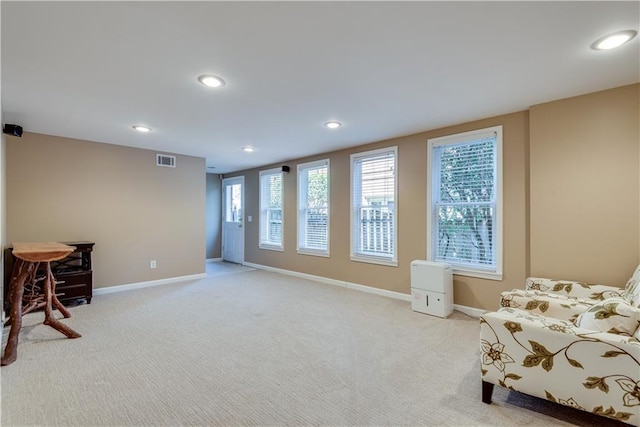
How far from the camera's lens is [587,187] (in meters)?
2.82

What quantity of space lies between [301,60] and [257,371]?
2.34 m

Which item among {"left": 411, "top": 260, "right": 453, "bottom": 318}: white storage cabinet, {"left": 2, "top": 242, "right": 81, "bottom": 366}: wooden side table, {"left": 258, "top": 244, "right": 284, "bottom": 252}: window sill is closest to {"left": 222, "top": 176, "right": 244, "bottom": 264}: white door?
{"left": 258, "top": 244, "right": 284, "bottom": 252}: window sill

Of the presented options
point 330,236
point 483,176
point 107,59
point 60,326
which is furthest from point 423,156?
point 60,326

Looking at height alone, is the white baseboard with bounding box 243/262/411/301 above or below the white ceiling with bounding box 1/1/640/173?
below

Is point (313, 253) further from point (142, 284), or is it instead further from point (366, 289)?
point (142, 284)

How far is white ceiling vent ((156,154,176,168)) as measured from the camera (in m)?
5.28

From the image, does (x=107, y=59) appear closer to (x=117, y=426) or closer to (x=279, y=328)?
(x=117, y=426)

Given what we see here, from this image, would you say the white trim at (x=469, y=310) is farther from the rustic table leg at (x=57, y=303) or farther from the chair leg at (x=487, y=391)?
the rustic table leg at (x=57, y=303)

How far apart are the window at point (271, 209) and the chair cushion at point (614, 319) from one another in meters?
5.10

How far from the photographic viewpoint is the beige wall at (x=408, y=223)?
3.35m

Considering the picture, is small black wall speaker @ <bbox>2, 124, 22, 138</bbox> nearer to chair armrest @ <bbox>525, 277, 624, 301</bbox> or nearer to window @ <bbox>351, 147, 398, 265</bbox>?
window @ <bbox>351, 147, 398, 265</bbox>

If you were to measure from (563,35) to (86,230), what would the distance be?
579 centimetres

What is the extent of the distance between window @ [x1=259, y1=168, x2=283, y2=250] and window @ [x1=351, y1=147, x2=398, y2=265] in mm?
1940

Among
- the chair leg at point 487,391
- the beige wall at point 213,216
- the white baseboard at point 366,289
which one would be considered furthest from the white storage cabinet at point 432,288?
the beige wall at point 213,216
